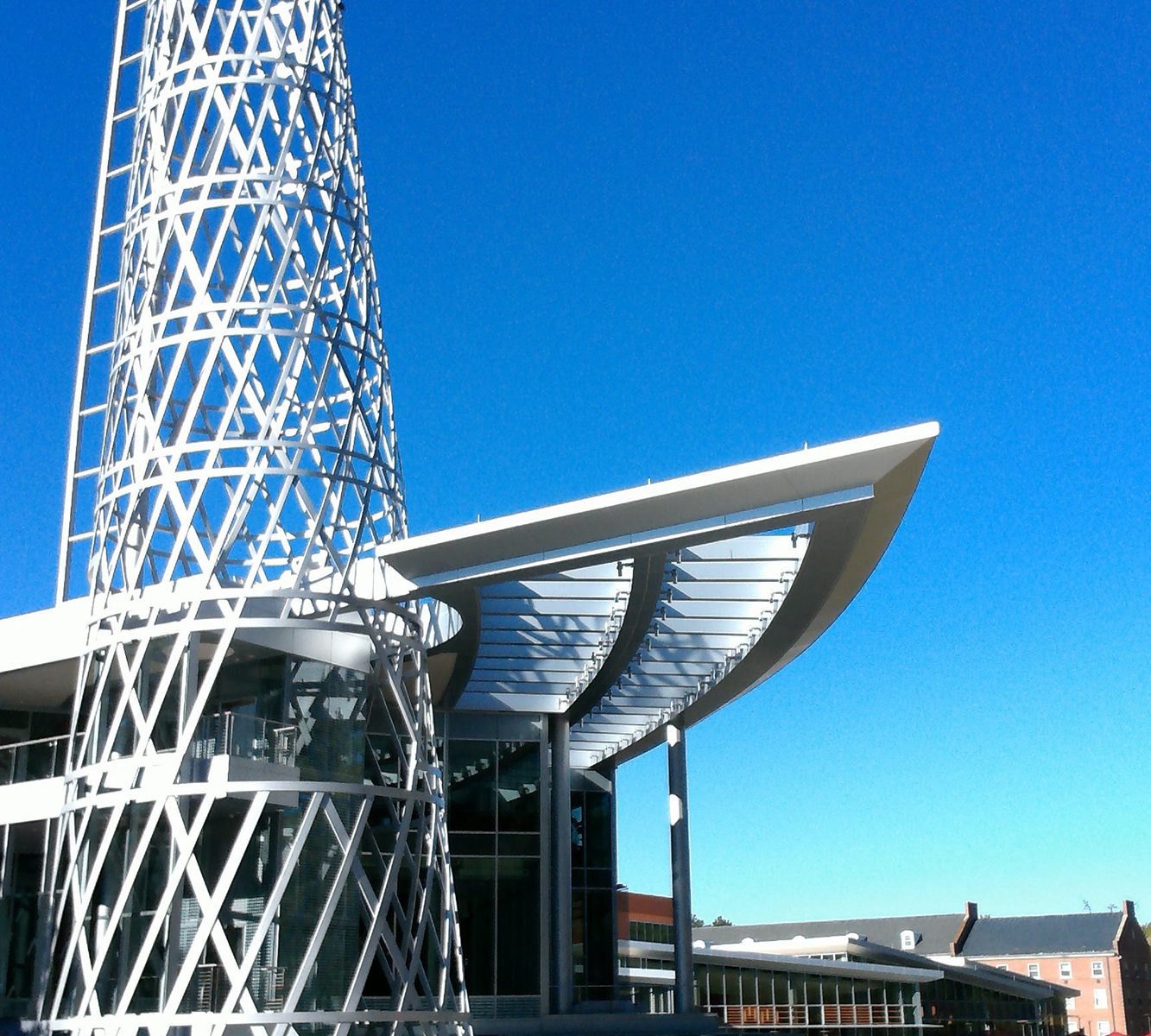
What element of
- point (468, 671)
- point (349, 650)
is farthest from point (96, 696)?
point (468, 671)

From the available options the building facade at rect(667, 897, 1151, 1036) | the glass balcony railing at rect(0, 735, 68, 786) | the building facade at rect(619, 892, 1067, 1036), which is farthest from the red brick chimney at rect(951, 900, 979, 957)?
the glass balcony railing at rect(0, 735, 68, 786)

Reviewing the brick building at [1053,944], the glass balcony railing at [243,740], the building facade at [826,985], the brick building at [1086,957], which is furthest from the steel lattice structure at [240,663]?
the brick building at [1086,957]

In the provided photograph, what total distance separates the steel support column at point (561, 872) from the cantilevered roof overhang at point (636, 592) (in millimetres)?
823

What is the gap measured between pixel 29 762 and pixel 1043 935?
73.9 m

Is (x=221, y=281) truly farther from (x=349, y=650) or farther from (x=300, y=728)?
(x=300, y=728)

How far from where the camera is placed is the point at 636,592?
77.2ft

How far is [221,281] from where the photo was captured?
77.5ft

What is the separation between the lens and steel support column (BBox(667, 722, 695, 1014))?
3212cm

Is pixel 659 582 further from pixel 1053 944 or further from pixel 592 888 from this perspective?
pixel 1053 944

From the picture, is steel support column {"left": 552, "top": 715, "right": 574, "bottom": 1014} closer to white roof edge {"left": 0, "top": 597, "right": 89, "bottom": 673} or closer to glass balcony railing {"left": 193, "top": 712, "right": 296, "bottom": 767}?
white roof edge {"left": 0, "top": 597, "right": 89, "bottom": 673}

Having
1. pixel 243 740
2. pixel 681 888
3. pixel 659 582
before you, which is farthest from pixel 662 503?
pixel 681 888

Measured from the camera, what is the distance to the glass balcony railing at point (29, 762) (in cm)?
2544

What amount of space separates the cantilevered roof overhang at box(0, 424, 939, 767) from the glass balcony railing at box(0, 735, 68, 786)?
136 centimetres

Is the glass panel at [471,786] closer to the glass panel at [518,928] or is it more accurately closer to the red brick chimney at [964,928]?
the glass panel at [518,928]
